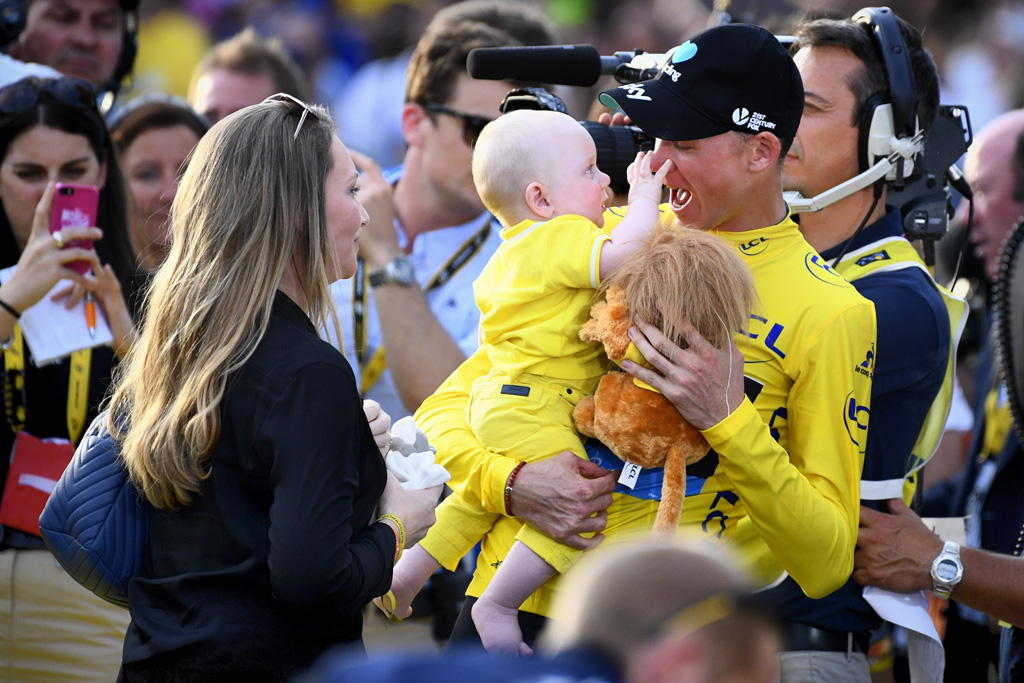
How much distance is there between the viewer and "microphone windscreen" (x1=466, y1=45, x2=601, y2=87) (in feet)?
9.97

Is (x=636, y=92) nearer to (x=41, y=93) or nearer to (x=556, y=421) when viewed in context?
(x=556, y=421)

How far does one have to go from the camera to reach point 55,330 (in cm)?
372

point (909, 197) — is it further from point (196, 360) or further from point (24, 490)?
point (24, 490)

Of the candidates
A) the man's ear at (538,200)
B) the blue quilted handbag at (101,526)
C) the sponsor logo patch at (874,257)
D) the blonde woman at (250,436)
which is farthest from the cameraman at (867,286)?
the blue quilted handbag at (101,526)

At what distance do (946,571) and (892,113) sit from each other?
1.30 metres

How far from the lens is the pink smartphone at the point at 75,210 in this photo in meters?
3.82

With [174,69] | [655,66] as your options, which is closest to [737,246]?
[655,66]

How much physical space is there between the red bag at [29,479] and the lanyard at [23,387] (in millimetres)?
96

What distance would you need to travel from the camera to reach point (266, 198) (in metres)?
2.18

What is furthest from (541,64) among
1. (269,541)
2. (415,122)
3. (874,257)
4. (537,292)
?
(269,541)

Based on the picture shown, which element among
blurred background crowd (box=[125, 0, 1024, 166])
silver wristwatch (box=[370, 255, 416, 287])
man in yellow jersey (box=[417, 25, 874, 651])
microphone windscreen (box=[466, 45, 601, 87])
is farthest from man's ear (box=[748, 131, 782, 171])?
blurred background crowd (box=[125, 0, 1024, 166])

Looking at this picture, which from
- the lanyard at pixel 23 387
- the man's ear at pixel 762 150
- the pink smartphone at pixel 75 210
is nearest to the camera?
the man's ear at pixel 762 150

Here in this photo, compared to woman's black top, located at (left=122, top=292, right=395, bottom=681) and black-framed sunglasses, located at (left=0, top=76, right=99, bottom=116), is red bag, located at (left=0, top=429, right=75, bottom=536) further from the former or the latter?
woman's black top, located at (left=122, top=292, right=395, bottom=681)

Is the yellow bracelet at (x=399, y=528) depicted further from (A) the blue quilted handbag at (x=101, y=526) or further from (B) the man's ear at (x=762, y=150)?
(B) the man's ear at (x=762, y=150)
